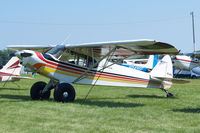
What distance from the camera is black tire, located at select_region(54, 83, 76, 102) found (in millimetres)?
8898

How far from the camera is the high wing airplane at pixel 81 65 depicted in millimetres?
8906

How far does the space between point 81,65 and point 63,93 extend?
1.62m

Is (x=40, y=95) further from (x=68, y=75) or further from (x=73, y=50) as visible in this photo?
(x=73, y=50)

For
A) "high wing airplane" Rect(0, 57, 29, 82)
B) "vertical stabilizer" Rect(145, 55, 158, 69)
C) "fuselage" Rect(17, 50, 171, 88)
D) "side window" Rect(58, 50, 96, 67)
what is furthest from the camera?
"vertical stabilizer" Rect(145, 55, 158, 69)

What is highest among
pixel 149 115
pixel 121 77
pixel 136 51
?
pixel 136 51

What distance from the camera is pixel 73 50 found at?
1012 centimetres

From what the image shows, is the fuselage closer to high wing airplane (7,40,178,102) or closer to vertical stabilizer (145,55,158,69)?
high wing airplane (7,40,178,102)

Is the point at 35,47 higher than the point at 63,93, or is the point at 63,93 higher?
the point at 35,47

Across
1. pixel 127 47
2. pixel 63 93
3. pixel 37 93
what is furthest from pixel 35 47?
pixel 127 47

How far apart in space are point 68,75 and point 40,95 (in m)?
1.49

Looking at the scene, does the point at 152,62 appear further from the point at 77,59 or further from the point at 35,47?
the point at 77,59

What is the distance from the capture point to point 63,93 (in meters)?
8.97

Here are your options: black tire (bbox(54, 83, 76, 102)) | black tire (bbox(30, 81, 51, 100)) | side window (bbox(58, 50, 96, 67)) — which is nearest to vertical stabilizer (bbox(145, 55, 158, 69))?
side window (bbox(58, 50, 96, 67))

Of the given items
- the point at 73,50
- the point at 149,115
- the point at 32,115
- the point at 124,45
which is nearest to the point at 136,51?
the point at 124,45
